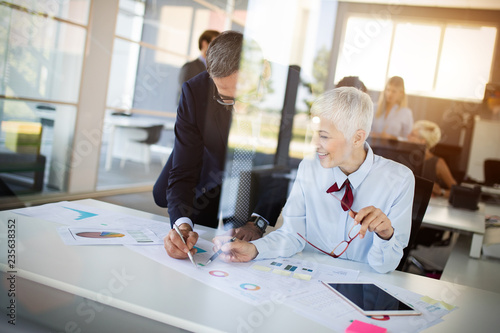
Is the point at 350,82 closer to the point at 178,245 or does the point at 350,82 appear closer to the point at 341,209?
the point at 341,209

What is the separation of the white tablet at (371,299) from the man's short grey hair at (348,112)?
1.59ft

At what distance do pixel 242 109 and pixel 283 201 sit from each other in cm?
46

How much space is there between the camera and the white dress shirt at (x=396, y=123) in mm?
2004

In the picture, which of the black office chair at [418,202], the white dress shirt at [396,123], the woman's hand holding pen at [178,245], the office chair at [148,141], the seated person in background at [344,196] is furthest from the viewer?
the office chair at [148,141]

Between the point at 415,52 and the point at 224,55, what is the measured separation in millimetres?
824

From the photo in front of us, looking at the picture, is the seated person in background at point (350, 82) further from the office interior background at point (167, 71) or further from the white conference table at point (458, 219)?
the white conference table at point (458, 219)

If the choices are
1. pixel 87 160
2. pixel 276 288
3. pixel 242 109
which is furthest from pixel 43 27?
pixel 276 288

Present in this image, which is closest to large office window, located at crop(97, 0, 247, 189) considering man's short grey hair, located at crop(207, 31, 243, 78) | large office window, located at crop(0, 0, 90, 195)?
large office window, located at crop(0, 0, 90, 195)

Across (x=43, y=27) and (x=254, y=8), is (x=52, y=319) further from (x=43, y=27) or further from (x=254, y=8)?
(x=43, y=27)

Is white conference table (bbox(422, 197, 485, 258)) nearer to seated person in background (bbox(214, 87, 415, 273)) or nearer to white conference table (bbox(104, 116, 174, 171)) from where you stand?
seated person in background (bbox(214, 87, 415, 273))

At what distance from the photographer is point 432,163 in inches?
86.7

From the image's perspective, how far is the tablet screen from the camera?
1.08 m

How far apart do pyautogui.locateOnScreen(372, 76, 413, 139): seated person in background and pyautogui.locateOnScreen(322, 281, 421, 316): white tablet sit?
87 centimetres

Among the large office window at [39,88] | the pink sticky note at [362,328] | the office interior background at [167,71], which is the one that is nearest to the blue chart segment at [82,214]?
the office interior background at [167,71]
